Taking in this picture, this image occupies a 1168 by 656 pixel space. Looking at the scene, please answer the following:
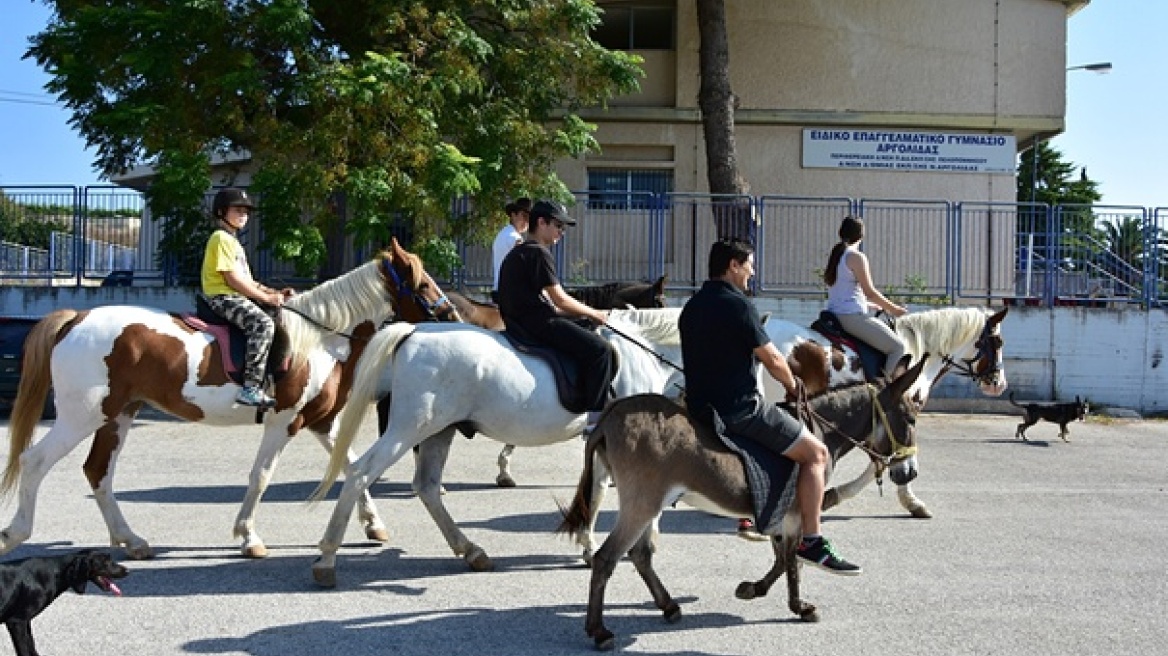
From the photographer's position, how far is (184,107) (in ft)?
53.6

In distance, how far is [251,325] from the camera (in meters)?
8.02

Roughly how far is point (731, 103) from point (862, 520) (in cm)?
1180

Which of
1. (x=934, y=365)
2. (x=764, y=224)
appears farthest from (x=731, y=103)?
(x=934, y=365)

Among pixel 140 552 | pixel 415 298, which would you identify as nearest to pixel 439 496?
pixel 415 298

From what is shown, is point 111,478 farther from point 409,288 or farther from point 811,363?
point 811,363

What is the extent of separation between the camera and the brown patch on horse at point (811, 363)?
9.77 m

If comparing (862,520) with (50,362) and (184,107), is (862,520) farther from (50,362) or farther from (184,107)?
(184,107)

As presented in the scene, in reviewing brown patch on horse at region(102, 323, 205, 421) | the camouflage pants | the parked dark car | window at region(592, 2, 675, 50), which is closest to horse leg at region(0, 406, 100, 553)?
brown patch on horse at region(102, 323, 205, 421)

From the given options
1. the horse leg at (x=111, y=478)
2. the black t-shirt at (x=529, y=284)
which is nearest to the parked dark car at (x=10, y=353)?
the horse leg at (x=111, y=478)

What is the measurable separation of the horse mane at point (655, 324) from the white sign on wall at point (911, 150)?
1493 centimetres

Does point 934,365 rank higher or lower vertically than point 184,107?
lower

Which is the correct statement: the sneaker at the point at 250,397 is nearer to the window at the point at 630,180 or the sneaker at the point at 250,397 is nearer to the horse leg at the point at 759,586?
the horse leg at the point at 759,586

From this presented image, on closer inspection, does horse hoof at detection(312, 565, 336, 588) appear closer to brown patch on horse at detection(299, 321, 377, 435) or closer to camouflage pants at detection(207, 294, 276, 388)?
brown patch on horse at detection(299, 321, 377, 435)

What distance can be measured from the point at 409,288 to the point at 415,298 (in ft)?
0.32
